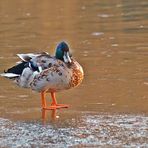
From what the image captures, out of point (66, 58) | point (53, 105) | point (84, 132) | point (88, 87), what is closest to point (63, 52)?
point (66, 58)

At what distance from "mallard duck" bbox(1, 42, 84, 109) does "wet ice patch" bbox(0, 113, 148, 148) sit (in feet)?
1.93

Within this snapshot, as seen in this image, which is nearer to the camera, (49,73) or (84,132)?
(84,132)

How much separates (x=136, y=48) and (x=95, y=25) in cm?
375

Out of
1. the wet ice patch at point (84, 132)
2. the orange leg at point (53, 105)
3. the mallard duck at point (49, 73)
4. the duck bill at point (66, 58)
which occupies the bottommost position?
the wet ice patch at point (84, 132)

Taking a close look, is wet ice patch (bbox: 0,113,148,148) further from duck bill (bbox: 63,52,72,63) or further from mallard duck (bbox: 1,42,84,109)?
duck bill (bbox: 63,52,72,63)

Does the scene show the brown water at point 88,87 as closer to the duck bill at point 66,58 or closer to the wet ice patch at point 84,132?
the wet ice patch at point 84,132

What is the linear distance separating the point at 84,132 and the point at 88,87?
240 cm

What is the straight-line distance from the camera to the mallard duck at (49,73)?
823 cm

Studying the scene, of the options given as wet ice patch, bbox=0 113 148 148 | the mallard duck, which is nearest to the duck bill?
the mallard duck

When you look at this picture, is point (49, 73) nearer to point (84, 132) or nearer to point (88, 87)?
point (88, 87)

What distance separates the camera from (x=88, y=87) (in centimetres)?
938

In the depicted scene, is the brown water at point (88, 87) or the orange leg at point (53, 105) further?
the orange leg at point (53, 105)

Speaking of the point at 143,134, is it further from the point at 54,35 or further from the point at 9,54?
the point at 54,35

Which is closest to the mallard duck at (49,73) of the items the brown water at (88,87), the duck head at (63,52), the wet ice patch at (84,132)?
the duck head at (63,52)
